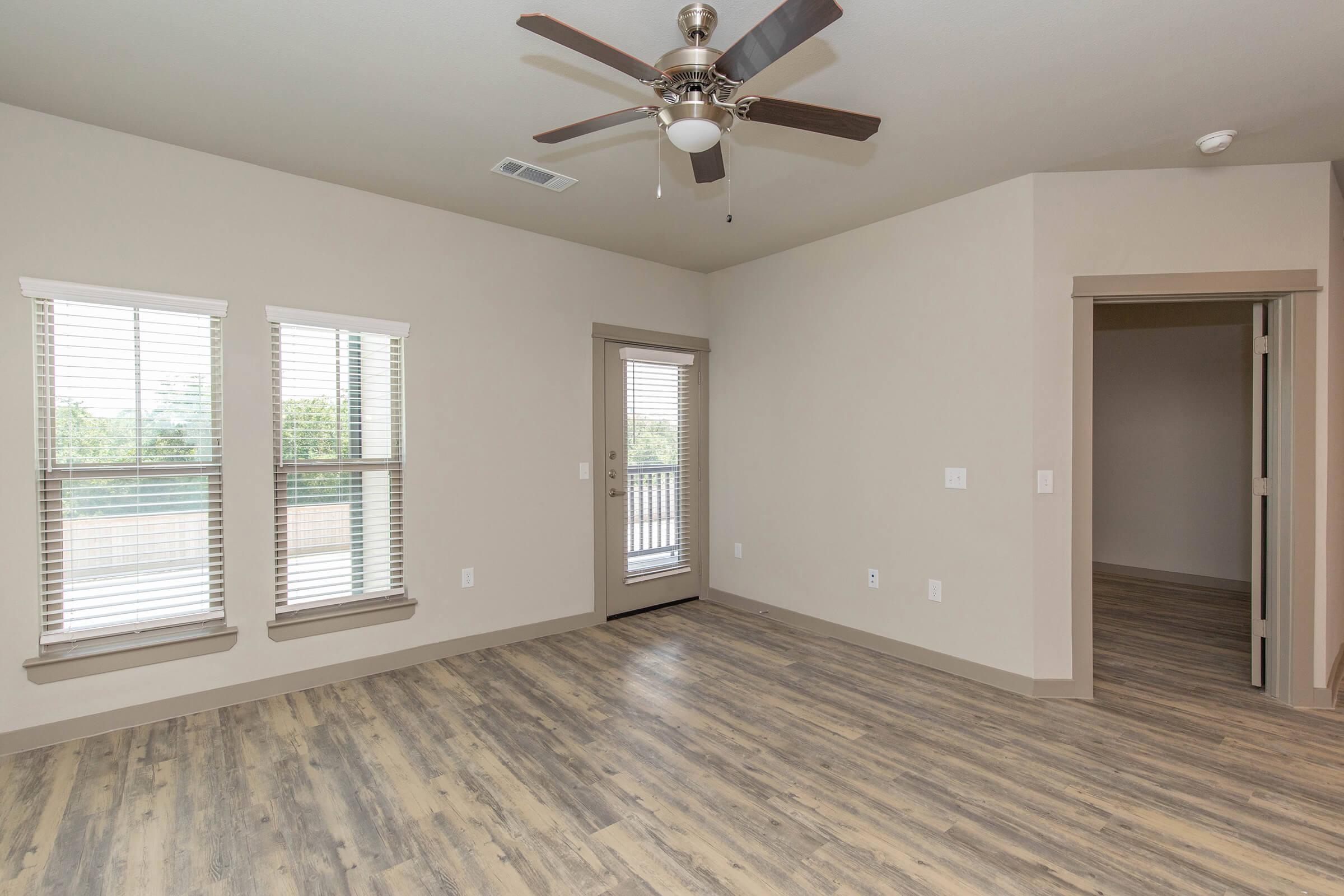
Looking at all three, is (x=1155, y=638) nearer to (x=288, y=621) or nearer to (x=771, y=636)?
(x=771, y=636)

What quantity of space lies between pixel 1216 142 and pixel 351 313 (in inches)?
174

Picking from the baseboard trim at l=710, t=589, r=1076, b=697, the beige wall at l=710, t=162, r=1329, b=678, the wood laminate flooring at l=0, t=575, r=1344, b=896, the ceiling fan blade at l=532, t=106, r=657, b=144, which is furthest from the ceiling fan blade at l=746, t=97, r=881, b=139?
the baseboard trim at l=710, t=589, r=1076, b=697

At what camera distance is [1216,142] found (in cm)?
285

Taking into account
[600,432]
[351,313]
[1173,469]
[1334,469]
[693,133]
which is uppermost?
[693,133]

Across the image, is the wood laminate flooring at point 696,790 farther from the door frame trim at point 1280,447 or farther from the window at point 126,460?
the window at point 126,460

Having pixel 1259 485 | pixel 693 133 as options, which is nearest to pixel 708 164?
pixel 693 133

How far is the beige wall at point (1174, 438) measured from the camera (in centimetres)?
550

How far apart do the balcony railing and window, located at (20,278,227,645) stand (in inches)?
103

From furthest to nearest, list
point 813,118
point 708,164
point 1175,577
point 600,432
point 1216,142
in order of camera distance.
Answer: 1. point 1175,577
2. point 600,432
3. point 1216,142
4. point 708,164
5. point 813,118

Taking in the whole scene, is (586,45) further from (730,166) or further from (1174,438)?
(1174,438)

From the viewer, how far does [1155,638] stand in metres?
4.25

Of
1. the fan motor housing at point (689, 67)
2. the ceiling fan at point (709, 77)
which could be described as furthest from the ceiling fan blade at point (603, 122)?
the fan motor housing at point (689, 67)

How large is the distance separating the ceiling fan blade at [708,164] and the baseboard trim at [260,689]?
310cm

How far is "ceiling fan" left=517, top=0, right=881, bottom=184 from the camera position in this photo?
1.57 m
